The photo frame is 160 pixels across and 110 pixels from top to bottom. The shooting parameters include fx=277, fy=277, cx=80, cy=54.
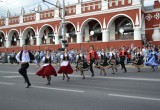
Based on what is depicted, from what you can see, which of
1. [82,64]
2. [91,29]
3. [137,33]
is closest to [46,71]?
[82,64]

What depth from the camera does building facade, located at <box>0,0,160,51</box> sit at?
36.2 m

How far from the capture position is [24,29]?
50.5m

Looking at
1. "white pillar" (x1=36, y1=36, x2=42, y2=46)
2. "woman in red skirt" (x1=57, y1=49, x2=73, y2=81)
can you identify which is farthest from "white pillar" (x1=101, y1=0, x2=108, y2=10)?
"woman in red skirt" (x1=57, y1=49, x2=73, y2=81)

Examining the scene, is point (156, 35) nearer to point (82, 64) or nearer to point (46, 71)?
point (82, 64)

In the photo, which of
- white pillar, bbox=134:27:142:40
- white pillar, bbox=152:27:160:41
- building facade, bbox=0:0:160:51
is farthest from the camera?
white pillar, bbox=152:27:160:41

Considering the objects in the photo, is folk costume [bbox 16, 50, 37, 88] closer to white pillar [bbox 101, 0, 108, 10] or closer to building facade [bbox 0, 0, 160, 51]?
building facade [bbox 0, 0, 160, 51]

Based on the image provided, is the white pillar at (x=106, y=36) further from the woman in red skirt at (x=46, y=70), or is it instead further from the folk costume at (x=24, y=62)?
the folk costume at (x=24, y=62)

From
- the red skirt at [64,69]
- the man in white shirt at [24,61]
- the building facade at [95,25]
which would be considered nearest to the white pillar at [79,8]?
the building facade at [95,25]

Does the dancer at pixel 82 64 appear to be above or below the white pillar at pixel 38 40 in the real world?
below

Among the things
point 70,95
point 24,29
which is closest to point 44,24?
point 24,29

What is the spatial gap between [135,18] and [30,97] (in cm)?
2757

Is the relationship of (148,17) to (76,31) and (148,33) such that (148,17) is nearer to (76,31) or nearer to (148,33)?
(148,33)

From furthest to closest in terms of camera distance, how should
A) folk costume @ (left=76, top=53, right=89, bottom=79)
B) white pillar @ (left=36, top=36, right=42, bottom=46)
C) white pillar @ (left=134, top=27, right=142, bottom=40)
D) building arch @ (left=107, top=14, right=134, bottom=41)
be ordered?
white pillar @ (left=36, top=36, right=42, bottom=46), building arch @ (left=107, top=14, right=134, bottom=41), white pillar @ (left=134, top=27, right=142, bottom=40), folk costume @ (left=76, top=53, right=89, bottom=79)

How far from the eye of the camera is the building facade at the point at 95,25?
3622cm
